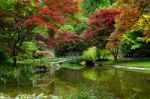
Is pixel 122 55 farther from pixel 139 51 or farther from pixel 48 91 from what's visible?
pixel 48 91

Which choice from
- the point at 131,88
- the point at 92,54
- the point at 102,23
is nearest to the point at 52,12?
the point at 131,88

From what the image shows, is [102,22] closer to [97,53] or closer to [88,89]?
[97,53]

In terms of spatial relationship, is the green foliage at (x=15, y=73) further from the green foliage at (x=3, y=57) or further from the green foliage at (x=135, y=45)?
the green foliage at (x=135, y=45)

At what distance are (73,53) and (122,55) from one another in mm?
8425

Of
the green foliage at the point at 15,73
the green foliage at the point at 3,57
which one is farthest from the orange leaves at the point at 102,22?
the green foliage at the point at 3,57

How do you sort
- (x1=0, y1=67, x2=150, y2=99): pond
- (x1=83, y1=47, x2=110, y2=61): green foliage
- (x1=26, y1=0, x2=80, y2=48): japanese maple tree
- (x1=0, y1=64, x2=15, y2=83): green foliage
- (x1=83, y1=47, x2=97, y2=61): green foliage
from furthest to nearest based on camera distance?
(x1=83, y1=47, x2=110, y2=61): green foliage < (x1=83, y1=47, x2=97, y2=61): green foliage < (x1=26, y1=0, x2=80, y2=48): japanese maple tree < (x1=0, y1=64, x2=15, y2=83): green foliage < (x1=0, y1=67, x2=150, y2=99): pond

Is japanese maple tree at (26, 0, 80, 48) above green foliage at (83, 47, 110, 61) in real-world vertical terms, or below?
above

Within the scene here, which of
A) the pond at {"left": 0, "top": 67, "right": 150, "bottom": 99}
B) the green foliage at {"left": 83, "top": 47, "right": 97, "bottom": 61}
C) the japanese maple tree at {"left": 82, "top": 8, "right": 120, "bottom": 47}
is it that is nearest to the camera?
the pond at {"left": 0, "top": 67, "right": 150, "bottom": 99}

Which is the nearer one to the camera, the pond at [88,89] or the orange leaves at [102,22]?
the pond at [88,89]

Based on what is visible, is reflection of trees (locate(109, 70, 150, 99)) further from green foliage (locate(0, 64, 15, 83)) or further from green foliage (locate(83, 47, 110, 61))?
green foliage (locate(83, 47, 110, 61))

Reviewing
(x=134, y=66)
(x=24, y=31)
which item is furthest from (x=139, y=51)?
(x=24, y=31)

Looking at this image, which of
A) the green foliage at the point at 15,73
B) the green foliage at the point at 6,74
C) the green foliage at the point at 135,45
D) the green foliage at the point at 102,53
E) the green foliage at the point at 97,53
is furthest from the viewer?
the green foliage at the point at 102,53

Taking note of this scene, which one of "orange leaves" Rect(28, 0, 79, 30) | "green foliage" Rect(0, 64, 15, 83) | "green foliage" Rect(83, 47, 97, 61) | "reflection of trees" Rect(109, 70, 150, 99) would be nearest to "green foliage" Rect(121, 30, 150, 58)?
"green foliage" Rect(83, 47, 97, 61)

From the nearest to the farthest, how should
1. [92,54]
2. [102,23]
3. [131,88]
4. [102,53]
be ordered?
1. [131,88]
2. [102,23]
3. [92,54]
4. [102,53]
